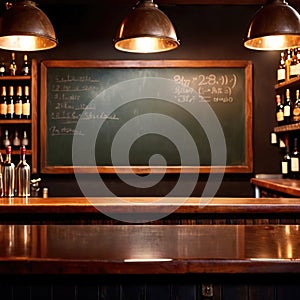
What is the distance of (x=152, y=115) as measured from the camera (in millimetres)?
5062

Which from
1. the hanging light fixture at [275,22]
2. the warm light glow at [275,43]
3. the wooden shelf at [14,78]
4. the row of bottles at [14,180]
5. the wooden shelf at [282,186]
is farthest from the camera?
the wooden shelf at [14,78]

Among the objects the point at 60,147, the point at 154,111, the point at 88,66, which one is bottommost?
the point at 60,147

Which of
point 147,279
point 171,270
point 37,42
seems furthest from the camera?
point 37,42

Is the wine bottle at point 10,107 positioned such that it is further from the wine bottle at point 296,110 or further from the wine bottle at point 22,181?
the wine bottle at point 296,110

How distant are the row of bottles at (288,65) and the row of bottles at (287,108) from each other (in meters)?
0.16

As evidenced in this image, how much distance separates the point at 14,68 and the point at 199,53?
1.90 metres

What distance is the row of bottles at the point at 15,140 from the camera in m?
5.02

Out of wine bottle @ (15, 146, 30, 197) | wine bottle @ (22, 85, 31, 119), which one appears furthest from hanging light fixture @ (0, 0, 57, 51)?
wine bottle @ (22, 85, 31, 119)

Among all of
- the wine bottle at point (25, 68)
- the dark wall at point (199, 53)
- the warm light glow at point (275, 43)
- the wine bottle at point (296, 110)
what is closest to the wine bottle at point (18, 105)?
the wine bottle at point (25, 68)

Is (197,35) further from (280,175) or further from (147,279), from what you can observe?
(147,279)

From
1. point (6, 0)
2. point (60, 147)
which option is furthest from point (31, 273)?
point (6, 0)

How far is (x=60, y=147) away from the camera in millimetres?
5055

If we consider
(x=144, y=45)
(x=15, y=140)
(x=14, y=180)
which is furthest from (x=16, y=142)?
(x=144, y=45)

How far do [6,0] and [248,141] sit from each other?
9.12ft
